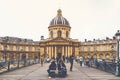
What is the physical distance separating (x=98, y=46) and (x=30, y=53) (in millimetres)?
29604

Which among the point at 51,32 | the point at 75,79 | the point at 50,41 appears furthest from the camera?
the point at 51,32

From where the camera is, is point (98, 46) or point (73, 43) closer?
point (73, 43)

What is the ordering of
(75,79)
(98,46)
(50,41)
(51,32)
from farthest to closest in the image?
(98,46) < (51,32) < (50,41) < (75,79)

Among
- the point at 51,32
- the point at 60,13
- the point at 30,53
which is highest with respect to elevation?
the point at 60,13

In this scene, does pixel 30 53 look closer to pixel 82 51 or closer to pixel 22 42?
pixel 22 42

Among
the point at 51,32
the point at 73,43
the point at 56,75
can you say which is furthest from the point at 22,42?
the point at 56,75

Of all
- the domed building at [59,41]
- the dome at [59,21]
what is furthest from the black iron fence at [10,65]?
the dome at [59,21]

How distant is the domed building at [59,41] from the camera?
96938 mm

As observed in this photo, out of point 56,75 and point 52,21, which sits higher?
point 52,21

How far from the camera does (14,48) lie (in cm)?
10888

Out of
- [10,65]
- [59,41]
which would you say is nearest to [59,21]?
[59,41]

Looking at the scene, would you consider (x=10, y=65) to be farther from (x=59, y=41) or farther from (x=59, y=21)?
(x=59, y=21)

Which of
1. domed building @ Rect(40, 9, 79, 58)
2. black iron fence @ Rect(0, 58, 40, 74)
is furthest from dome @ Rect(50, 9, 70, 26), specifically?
black iron fence @ Rect(0, 58, 40, 74)

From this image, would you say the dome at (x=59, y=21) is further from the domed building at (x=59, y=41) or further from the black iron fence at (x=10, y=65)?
the black iron fence at (x=10, y=65)
